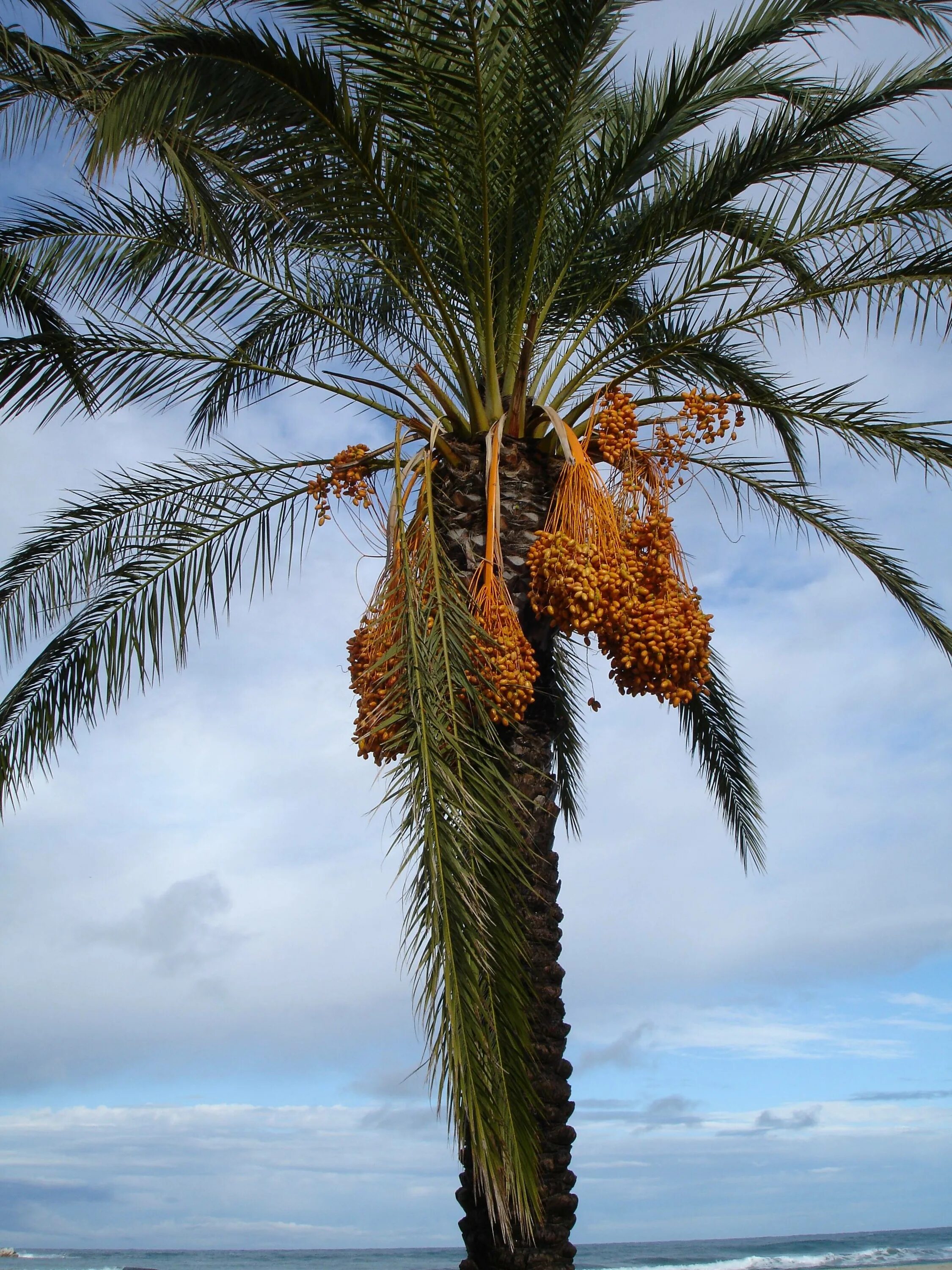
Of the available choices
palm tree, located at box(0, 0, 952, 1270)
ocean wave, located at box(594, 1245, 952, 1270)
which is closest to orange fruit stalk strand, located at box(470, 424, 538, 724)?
palm tree, located at box(0, 0, 952, 1270)

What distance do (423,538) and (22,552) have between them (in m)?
2.79

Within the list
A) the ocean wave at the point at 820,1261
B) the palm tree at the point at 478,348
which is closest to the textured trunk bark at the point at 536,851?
the palm tree at the point at 478,348

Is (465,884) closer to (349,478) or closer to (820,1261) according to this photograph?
(349,478)

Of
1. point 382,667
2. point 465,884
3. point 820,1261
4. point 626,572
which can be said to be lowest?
point 820,1261

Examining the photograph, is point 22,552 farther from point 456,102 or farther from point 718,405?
point 718,405

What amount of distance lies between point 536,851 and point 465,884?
4.38ft

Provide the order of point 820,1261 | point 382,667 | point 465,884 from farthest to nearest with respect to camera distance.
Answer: point 820,1261 → point 382,667 → point 465,884

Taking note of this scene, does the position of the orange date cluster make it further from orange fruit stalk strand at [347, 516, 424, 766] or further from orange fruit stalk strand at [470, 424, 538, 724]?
orange fruit stalk strand at [347, 516, 424, 766]

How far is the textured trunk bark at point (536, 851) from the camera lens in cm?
522

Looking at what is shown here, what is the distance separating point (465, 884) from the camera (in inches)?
175

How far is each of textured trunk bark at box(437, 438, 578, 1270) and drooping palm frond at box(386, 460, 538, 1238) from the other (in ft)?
0.49

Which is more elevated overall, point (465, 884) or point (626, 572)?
point (626, 572)

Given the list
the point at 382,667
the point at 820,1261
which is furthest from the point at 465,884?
the point at 820,1261

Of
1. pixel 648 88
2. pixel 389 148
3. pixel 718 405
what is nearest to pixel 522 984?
pixel 718 405
